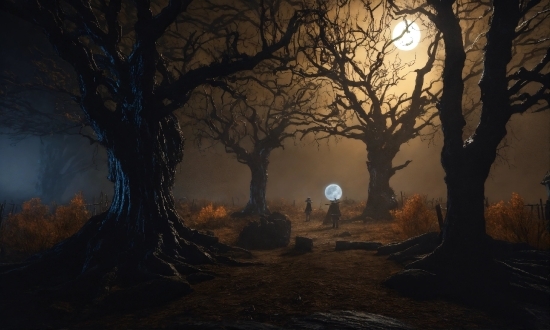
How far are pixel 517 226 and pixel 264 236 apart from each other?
903 centimetres

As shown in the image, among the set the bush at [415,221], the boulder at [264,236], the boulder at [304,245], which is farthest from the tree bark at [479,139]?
the boulder at [264,236]

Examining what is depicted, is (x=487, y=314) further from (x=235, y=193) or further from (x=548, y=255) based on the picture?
(x=235, y=193)

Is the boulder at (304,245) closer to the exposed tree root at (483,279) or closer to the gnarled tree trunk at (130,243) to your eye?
the gnarled tree trunk at (130,243)

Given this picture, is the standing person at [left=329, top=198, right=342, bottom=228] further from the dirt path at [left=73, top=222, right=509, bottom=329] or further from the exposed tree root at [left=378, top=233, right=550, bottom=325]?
the exposed tree root at [left=378, top=233, right=550, bottom=325]

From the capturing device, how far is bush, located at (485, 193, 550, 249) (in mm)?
8461

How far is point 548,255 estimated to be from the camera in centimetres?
678

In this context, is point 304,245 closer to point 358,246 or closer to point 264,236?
point 358,246

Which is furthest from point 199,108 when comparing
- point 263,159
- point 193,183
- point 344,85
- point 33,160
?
point 33,160

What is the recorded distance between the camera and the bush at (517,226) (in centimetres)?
846

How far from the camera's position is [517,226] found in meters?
9.09

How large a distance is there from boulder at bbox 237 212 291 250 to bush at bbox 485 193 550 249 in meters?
7.88

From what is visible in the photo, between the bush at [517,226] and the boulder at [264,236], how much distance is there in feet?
25.8

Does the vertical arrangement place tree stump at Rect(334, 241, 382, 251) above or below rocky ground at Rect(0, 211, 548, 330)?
above

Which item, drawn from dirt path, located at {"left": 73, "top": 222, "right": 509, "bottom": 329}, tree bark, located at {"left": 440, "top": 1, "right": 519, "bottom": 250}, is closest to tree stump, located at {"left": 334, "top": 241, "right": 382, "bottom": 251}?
dirt path, located at {"left": 73, "top": 222, "right": 509, "bottom": 329}
